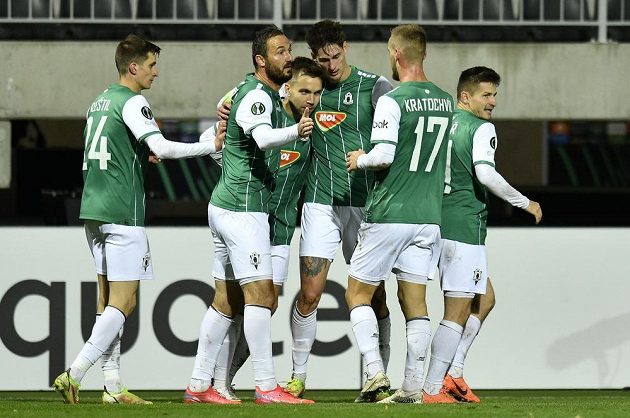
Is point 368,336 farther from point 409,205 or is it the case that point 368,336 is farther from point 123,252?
point 123,252

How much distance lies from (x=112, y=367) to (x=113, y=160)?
4.15 feet

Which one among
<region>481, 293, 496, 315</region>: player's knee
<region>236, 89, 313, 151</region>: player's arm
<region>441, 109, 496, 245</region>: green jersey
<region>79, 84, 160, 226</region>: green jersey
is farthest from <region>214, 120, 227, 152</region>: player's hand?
<region>481, 293, 496, 315</region>: player's knee

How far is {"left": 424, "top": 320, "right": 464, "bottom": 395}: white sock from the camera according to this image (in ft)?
30.2

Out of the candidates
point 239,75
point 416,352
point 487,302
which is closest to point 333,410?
point 416,352

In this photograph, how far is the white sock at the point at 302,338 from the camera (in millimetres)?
9797

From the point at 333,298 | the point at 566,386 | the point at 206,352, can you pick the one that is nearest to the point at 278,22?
the point at 333,298

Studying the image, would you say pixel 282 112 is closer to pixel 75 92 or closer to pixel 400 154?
pixel 400 154

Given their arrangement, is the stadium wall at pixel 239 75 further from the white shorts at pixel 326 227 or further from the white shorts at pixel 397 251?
the white shorts at pixel 397 251

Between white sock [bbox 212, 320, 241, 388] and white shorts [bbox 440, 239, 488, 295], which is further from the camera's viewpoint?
white sock [bbox 212, 320, 241, 388]

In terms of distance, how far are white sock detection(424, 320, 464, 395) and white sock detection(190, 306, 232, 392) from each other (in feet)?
4.14

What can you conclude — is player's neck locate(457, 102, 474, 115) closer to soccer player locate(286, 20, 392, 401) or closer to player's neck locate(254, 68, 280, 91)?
soccer player locate(286, 20, 392, 401)

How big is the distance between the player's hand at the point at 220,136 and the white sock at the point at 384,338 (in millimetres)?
1844

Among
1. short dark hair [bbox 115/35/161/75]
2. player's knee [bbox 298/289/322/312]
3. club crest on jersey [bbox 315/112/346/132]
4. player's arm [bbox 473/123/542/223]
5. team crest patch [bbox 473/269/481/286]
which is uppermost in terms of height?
short dark hair [bbox 115/35/161/75]

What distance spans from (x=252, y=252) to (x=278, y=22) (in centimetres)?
672
